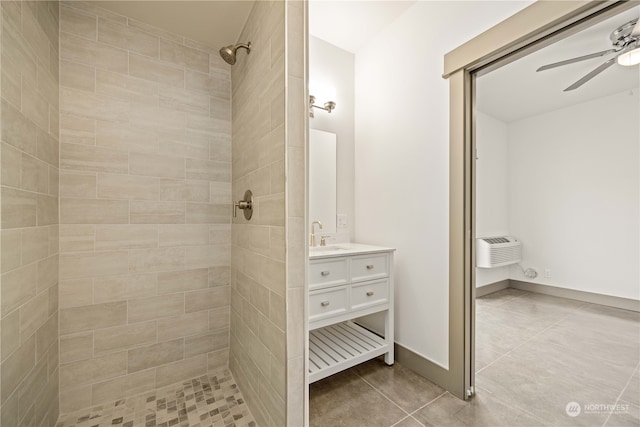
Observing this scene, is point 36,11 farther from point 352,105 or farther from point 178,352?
point 352,105

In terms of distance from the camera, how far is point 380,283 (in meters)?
1.85

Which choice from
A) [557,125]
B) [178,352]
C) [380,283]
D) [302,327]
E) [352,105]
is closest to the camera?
[302,327]

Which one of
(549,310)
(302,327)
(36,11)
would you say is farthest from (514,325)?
(36,11)

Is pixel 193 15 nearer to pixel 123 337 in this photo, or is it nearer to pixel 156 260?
pixel 156 260

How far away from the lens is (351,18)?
80.1 inches

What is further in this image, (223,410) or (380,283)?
(380,283)

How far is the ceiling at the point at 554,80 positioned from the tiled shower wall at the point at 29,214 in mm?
3433

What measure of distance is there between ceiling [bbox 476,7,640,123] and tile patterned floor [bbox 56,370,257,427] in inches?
141

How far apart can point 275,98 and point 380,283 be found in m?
1.40

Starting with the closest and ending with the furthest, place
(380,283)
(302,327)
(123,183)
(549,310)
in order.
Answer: (302,327) < (123,183) < (380,283) < (549,310)

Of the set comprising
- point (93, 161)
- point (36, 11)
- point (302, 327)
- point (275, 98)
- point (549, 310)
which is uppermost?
point (36, 11)

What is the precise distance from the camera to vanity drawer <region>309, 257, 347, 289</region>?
1.55m

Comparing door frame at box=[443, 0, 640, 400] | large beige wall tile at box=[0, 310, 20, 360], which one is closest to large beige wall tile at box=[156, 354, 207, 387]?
large beige wall tile at box=[0, 310, 20, 360]

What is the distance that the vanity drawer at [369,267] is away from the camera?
172 cm
